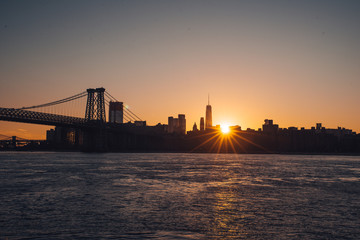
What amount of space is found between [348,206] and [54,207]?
1409 cm

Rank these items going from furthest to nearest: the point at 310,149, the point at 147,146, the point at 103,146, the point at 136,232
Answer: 1. the point at 310,149
2. the point at 147,146
3. the point at 103,146
4. the point at 136,232

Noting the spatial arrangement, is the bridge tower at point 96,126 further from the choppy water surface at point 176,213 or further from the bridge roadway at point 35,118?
the choppy water surface at point 176,213

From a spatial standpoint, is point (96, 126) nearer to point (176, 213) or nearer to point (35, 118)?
point (35, 118)

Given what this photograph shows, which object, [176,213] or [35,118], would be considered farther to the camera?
[35,118]

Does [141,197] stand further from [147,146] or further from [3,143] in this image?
[3,143]

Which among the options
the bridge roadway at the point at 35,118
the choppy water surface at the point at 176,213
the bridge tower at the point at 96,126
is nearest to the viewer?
the choppy water surface at the point at 176,213

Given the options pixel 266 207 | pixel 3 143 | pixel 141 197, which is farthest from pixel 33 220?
pixel 3 143

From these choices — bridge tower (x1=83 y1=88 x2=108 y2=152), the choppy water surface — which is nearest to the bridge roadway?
bridge tower (x1=83 y1=88 x2=108 y2=152)

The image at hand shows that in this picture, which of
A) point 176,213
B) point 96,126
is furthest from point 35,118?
point 176,213

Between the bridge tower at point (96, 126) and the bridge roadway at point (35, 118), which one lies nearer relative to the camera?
the bridge roadway at point (35, 118)

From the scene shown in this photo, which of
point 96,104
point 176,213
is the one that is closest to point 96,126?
point 96,104

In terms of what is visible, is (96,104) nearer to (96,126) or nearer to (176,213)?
(96,126)

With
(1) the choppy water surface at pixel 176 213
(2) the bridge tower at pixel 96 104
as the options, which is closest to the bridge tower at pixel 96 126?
(2) the bridge tower at pixel 96 104

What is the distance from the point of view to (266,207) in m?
16.7
